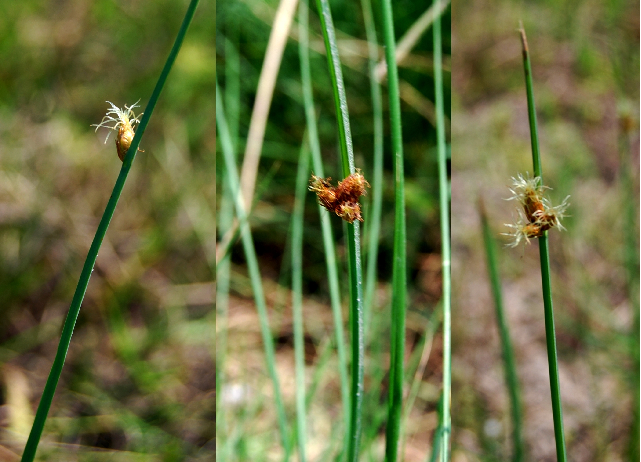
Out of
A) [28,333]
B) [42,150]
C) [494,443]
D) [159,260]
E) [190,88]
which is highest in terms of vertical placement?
[190,88]

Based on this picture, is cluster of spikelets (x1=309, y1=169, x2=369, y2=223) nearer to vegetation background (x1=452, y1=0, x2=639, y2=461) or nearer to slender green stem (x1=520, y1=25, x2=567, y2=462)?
slender green stem (x1=520, y1=25, x2=567, y2=462)

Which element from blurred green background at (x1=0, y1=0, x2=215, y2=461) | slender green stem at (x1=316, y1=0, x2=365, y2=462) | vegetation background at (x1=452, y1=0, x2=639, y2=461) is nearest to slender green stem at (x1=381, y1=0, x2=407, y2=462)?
slender green stem at (x1=316, y1=0, x2=365, y2=462)

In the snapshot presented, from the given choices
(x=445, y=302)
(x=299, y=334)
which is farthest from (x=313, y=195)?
(x=445, y=302)

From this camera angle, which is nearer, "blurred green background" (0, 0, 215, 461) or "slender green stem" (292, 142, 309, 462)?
"slender green stem" (292, 142, 309, 462)

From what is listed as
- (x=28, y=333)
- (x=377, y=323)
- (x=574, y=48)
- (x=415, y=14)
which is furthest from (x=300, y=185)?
(x=574, y=48)

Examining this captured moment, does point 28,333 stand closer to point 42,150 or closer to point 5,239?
point 5,239

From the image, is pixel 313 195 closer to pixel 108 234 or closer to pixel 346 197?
pixel 108 234

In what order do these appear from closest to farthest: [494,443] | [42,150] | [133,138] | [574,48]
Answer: [133,138] → [494,443] → [42,150] → [574,48]
